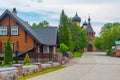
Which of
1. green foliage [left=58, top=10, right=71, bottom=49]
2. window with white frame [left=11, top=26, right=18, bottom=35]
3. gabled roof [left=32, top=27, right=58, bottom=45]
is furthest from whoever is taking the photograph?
green foliage [left=58, top=10, right=71, bottom=49]

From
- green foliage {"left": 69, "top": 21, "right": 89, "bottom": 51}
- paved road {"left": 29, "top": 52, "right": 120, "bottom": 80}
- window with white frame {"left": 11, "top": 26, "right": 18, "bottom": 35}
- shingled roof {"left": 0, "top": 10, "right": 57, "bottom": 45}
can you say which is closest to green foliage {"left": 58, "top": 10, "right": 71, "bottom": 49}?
green foliage {"left": 69, "top": 21, "right": 89, "bottom": 51}

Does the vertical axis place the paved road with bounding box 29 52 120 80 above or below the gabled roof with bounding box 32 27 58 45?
below

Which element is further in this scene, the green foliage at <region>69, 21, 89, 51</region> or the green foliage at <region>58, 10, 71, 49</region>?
the green foliage at <region>69, 21, 89, 51</region>

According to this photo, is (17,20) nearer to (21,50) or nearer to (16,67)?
(21,50)

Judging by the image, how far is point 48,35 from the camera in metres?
47.9

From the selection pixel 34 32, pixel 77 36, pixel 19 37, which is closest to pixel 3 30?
pixel 19 37

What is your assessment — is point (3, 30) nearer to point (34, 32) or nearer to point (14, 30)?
point (14, 30)

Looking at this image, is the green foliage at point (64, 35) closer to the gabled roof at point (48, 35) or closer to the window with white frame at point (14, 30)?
the gabled roof at point (48, 35)

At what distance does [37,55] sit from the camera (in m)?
40.5

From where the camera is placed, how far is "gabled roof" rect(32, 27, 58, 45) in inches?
1821

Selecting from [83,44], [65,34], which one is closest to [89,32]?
[83,44]

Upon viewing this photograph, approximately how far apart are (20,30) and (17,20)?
1651mm

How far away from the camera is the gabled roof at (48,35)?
46.3m

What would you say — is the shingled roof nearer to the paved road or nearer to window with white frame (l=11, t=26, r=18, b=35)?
window with white frame (l=11, t=26, r=18, b=35)
